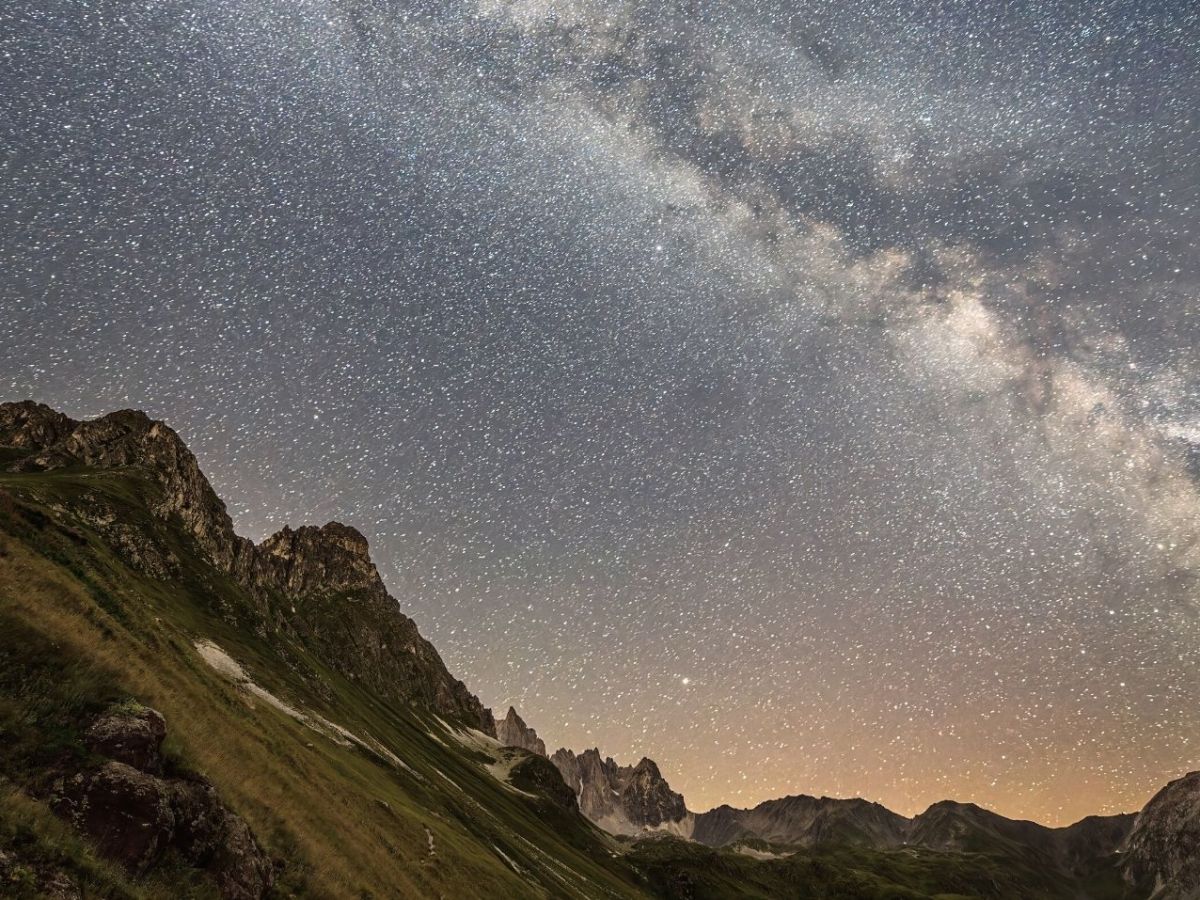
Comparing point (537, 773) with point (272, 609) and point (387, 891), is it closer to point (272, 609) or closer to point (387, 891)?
point (272, 609)

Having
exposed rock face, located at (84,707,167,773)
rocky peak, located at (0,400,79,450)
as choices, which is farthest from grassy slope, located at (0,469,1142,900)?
rocky peak, located at (0,400,79,450)

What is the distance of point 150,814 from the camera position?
12.4 m

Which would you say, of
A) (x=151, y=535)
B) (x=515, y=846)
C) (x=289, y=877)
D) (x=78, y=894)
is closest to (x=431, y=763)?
(x=515, y=846)

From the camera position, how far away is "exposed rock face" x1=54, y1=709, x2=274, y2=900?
1155cm

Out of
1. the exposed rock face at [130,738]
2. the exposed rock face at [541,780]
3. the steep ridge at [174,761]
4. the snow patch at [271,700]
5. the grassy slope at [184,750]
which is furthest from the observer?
the exposed rock face at [541,780]

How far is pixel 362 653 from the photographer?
175125 millimetres

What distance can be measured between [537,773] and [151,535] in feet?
439

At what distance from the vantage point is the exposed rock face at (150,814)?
37.9 feet

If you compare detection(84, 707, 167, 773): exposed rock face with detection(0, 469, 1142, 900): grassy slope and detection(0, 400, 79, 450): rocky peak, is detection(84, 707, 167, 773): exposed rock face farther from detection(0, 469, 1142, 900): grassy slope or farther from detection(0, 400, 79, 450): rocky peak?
detection(0, 400, 79, 450): rocky peak

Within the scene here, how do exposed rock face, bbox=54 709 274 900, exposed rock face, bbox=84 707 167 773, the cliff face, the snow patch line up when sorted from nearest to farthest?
exposed rock face, bbox=54 709 274 900
exposed rock face, bbox=84 707 167 773
the snow patch
the cliff face

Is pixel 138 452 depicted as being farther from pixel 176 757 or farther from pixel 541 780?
pixel 176 757

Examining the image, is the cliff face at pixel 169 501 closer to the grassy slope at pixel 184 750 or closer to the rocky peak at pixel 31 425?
the rocky peak at pixel 31 425

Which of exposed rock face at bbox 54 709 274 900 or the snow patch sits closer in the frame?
exposed rock face at bbox 54 709 274 900

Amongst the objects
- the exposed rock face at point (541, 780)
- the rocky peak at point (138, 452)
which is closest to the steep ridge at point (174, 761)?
the rocky peak at point (138, 452)
